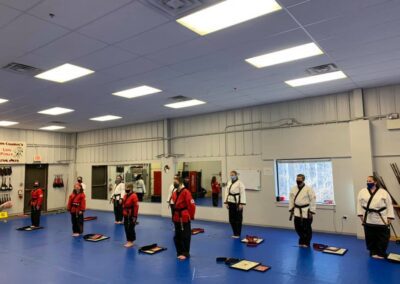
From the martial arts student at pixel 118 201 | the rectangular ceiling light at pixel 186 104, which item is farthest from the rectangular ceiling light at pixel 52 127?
the rectangular ceiling light at pixel 186 104

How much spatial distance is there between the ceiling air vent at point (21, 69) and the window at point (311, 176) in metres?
6.17

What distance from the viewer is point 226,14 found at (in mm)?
3424

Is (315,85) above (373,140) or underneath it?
above

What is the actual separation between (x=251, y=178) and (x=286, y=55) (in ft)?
14.5

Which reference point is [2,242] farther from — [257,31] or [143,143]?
[257,31]

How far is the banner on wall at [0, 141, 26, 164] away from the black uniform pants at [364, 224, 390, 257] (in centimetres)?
1191

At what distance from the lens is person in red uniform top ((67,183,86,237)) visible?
295 inches

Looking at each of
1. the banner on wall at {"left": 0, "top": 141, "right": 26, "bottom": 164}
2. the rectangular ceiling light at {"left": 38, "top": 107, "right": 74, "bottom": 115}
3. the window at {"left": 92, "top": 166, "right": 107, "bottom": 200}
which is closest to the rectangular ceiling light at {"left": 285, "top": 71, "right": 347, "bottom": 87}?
the rectangular ceiling light at {"left": 38, "top": 107, "right": 74, "bottom": 115}

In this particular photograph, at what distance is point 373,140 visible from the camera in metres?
6.70

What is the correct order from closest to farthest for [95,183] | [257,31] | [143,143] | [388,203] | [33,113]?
[257,31], [388,203], [33,113], [143,143], [95,183]

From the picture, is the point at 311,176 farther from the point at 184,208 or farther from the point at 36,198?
the point at 36,198

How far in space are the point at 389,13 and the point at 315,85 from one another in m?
3.17

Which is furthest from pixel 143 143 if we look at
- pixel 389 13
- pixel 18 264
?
pixel 389 13

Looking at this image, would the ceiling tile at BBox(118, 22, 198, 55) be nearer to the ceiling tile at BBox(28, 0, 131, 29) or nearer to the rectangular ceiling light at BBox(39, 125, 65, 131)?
the ceiling tile at BBox(28, 0, 131, 29)
